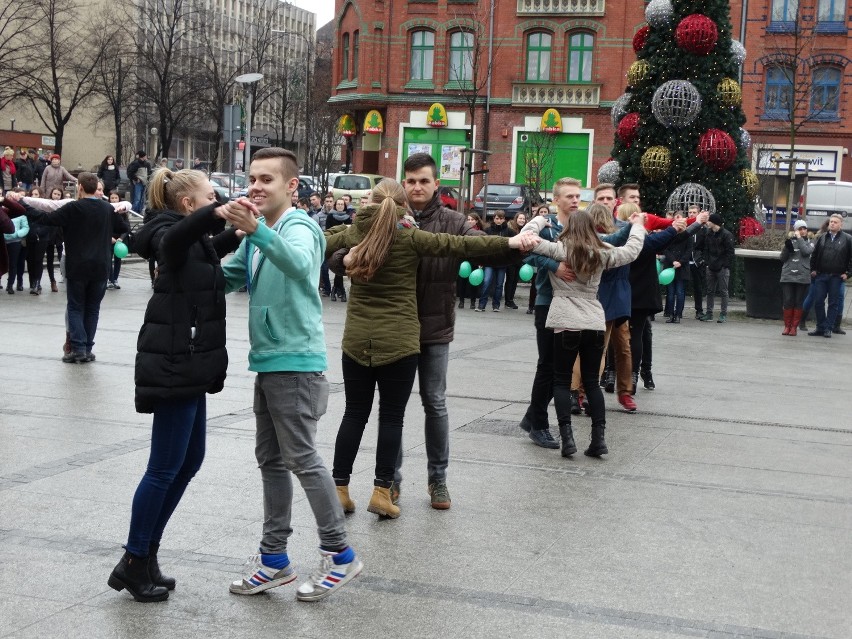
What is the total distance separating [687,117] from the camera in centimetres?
2341

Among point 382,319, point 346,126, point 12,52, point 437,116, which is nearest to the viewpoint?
A: point 382,319

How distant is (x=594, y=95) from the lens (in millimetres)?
50188

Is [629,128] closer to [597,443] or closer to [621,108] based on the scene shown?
[621,108]

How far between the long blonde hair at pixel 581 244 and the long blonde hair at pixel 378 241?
2155 mm

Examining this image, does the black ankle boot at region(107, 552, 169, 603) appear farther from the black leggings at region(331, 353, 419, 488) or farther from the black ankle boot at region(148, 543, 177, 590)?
the black leggings at region(331, 353, 419, 488)

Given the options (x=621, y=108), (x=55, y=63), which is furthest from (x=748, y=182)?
(x=55, y=63)

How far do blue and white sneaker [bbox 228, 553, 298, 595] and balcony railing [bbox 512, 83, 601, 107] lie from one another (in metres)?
46.6

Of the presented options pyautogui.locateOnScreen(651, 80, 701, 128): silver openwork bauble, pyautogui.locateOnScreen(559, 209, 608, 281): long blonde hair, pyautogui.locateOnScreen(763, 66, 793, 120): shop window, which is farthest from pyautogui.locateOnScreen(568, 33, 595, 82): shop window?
pyautogui.locateOnScreen(559, 209, 608, 281): long blonde hair

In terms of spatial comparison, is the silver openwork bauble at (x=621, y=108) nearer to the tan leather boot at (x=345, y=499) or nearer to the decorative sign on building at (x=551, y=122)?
the tan leather boot at (x=345, y=499)

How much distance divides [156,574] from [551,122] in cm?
4650

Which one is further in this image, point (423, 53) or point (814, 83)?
point (423, 53)

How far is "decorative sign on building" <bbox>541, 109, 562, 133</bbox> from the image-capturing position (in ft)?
165

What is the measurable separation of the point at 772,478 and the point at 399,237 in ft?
10.9

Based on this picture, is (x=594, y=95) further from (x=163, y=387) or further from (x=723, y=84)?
(x=163, y=387)
